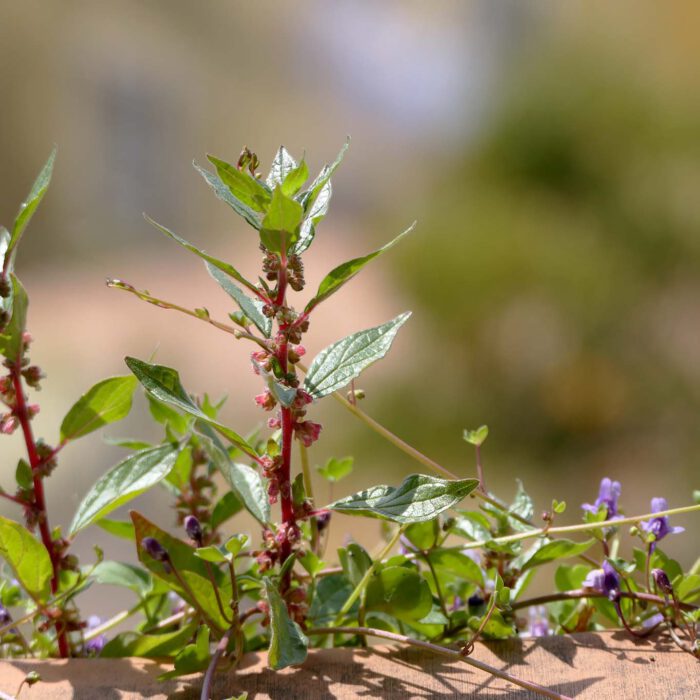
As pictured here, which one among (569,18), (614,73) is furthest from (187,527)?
(569,18)

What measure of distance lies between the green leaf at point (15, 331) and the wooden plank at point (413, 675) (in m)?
0.10

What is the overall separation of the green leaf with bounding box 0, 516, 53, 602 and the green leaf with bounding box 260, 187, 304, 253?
0.11m

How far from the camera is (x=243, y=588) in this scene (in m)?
0.28

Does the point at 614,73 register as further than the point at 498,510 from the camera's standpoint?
Yes

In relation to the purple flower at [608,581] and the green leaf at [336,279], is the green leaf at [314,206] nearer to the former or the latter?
the green leaf at [336,279]

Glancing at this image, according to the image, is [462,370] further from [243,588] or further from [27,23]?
[27,23]

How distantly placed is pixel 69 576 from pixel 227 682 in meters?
0.07

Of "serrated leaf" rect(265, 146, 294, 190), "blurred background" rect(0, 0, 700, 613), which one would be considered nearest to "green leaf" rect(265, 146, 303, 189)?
"serrated leaf" rect(265, 146, 294, 190)

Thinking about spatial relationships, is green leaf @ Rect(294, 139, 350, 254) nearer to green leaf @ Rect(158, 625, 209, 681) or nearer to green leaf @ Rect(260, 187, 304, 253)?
green leaf @ Rect(260, 187, 304, 253)

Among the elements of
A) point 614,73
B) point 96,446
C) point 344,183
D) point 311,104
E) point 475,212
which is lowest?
point 96,446

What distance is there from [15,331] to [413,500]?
125 mm

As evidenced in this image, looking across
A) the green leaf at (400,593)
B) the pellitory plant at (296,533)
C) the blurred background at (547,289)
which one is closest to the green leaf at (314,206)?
the pellitory plant at (296,533)

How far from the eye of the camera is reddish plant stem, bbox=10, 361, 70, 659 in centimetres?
27

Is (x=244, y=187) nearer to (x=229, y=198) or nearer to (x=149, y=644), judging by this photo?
(x=229, y=198)
